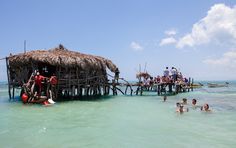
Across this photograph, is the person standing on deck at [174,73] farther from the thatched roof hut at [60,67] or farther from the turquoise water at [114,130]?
the turquoise water at [114,130]

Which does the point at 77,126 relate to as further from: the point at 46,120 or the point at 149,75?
the point at 149,75

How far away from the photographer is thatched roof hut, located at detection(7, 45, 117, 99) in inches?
885

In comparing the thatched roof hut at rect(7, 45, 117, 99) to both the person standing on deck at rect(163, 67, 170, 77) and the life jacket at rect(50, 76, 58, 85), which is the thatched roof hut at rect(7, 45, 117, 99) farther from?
the person standing on deck at rect(163, 67, 170, 77)

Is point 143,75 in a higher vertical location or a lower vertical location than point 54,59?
lower

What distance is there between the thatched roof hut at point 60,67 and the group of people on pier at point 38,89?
1.05 meters

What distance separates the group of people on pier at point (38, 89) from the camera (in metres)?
21.3

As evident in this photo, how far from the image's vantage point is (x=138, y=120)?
15.5 m

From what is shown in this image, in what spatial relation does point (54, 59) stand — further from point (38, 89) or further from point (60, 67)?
point (38, 89)

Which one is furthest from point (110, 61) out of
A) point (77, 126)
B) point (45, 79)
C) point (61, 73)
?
point (77, 126)

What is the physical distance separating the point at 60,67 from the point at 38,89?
2.10m

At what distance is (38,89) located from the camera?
73.6 ft

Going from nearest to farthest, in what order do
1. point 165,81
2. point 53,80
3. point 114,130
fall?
point 114,130 → point 53,80 → point 165,81

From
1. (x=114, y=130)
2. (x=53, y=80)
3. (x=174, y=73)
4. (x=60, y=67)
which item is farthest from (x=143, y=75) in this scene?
(x=114, y=130)

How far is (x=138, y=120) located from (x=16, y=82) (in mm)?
12252
